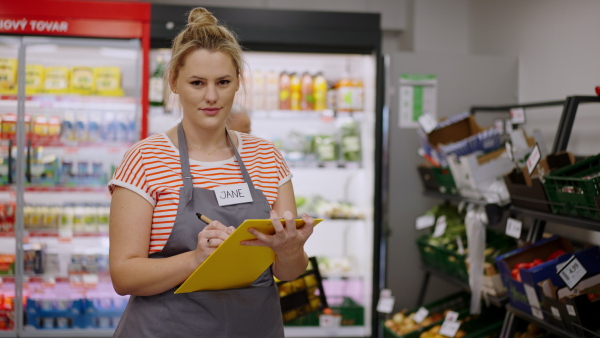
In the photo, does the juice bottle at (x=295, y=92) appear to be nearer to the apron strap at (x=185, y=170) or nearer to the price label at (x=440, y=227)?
the price label at (x=440, y=227)

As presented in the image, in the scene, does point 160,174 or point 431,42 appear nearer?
point 160,174

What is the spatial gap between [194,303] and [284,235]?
35cm

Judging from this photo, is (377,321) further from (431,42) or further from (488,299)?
(431,42)

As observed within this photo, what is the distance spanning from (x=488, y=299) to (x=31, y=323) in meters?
2.85

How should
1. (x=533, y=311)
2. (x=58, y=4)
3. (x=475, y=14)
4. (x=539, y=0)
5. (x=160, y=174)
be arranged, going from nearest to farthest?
(x=160, y=174), (x=533, y=311), (x=58, y=4), (x=539, y=0), (x=475, y=14)

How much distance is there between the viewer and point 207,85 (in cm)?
157

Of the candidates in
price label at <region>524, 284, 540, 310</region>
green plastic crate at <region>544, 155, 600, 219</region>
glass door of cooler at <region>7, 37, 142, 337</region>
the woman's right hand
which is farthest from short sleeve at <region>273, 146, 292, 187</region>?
glass door of cooler at <region>7, 37, 142, 337</region>

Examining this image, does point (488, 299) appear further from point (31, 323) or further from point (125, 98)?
point (31, 323)

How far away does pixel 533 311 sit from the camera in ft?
9.06

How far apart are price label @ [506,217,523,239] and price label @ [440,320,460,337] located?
76 centimetres

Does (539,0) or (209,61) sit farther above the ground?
(539,0)

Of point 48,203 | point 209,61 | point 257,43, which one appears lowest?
point 48,203

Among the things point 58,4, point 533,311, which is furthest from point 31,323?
point 533,311

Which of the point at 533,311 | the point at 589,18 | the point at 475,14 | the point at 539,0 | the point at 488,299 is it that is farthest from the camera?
the point at 475,14
